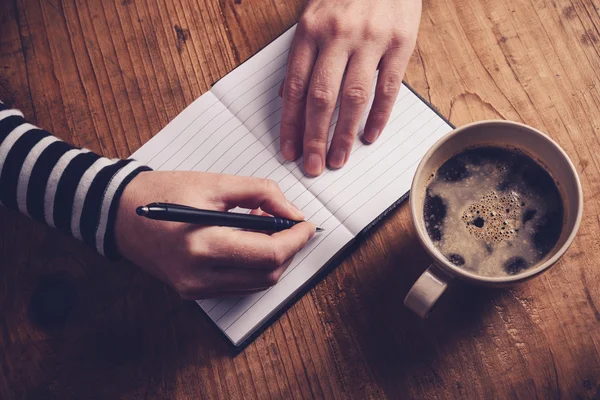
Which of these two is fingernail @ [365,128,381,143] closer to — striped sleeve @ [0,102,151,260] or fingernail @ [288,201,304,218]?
fingernail @ [288,201,304,218]

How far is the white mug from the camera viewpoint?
0.52 metres

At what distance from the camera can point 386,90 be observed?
2.28 ft

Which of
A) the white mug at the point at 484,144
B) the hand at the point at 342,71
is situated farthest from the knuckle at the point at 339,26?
the white mug at the point at 484,144

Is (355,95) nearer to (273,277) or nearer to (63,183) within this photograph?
(273,277)

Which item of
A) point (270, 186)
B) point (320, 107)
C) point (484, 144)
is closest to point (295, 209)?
point (270, 186)

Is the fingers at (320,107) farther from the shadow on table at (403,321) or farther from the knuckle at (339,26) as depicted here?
the shadow on table at (403,321)

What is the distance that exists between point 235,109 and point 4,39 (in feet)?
1.36

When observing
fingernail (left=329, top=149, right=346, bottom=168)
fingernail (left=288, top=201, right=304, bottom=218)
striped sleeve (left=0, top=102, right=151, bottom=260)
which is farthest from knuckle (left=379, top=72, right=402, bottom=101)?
striped sleeve (left=0, top=102, right=151, bottom=260)

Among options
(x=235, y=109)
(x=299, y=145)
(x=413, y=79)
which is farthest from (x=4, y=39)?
(x=413, y=79)

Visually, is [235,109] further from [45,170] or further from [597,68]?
[597,68]

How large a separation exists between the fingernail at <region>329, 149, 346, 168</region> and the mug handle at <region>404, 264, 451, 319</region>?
0.21 meters

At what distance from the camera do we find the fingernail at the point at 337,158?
690mm

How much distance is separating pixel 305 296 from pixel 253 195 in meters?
0.17

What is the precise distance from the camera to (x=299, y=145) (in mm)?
711
